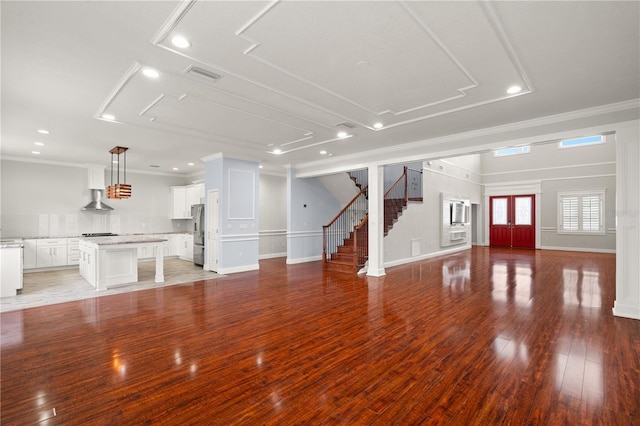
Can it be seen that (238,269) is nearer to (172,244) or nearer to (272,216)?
(272,216)

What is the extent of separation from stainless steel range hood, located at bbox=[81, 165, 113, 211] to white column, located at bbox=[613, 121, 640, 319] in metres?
11.6

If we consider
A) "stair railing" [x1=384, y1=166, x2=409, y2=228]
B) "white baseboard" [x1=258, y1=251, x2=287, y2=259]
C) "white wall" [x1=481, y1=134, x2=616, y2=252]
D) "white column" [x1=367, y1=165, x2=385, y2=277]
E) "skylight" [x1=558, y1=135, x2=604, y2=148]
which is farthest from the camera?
"skylight" [x1=558, y1=135, x2=604, y2=148]

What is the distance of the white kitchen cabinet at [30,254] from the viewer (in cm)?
742

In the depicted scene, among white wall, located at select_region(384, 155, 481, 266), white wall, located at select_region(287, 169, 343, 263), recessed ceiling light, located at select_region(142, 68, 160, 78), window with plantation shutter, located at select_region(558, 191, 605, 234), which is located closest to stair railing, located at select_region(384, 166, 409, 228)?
white wall, located at select_region(384, 155, 481, 266)

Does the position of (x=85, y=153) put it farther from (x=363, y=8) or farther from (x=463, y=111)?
(x=463, y=111)

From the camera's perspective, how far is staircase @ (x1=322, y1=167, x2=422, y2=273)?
8.12 m

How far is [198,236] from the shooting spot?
27.7ft

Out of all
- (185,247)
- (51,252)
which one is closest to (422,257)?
(185,247)

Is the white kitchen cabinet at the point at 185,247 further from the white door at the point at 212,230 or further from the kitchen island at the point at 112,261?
the kitchen island at the point at 112,261

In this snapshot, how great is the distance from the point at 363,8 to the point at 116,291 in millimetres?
6167

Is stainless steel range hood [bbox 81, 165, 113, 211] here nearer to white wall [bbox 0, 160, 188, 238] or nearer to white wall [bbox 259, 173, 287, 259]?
white wall [bbox 0, 160, 188, 238]

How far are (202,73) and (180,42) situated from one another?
0.63m

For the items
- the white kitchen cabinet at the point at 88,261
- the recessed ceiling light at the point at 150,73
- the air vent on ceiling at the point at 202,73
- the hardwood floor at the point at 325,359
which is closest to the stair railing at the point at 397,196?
the hardwood floor at the point at 325,359

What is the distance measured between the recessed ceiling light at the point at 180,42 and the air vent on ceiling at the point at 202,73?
1.37 feet
